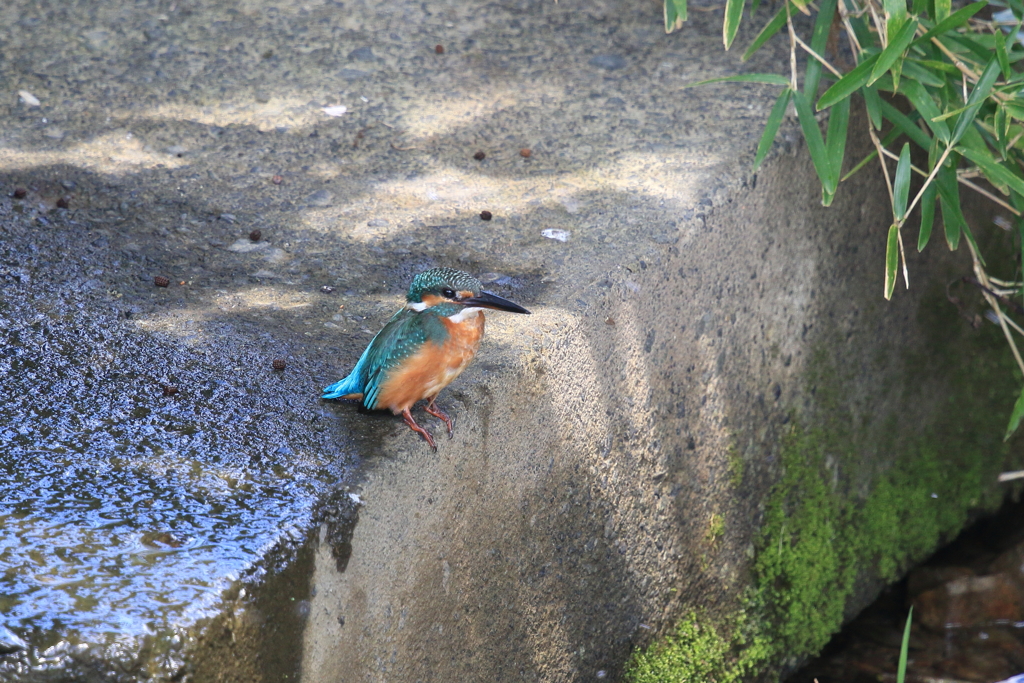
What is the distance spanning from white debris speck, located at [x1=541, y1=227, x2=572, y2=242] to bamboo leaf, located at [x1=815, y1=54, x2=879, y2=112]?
31.5 inches

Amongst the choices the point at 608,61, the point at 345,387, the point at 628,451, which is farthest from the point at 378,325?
the point at 608,61

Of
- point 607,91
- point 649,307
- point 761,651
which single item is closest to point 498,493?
point 649,307

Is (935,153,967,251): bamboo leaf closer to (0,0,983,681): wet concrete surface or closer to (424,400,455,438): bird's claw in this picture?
(0,0,983,681): wet concrete surface

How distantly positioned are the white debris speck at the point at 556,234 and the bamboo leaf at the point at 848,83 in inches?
→ 31.5

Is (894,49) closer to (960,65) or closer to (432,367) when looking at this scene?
(960,65)

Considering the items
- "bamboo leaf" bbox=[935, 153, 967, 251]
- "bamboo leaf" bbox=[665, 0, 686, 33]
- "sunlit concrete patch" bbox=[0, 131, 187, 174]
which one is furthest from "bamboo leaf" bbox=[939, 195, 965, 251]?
"sunlit concrete patch" bbox=[0, 131, 187, 174]

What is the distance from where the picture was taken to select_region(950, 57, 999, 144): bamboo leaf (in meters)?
2.51

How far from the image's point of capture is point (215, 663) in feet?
5.67

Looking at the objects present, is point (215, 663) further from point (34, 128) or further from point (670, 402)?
point (34, 128)

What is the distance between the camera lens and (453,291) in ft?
6.86

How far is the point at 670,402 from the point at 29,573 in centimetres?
181

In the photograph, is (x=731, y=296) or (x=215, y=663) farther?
(x=731, y=296)

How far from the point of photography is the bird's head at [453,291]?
6.87ft

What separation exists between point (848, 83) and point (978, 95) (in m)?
0.33
